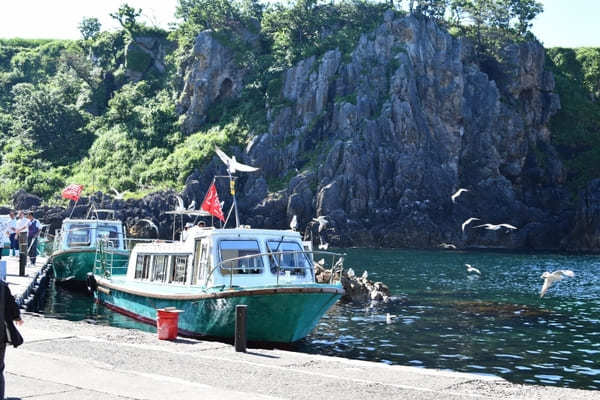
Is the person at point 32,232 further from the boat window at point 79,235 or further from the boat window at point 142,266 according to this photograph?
the boat window at point 142,266

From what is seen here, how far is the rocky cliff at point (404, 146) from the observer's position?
92.2m

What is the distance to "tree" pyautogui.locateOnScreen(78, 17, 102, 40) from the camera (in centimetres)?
15475

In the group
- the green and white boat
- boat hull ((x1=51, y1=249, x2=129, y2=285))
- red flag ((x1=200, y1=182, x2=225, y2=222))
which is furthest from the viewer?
boat hull ((x1=51, y1=249, x2=129, y2=285))

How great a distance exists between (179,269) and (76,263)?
561 inches

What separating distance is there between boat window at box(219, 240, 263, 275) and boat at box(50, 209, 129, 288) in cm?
1521

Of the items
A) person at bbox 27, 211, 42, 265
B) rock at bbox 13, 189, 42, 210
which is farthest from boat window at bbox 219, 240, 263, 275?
rock at bbox 13, 189, 42, 210

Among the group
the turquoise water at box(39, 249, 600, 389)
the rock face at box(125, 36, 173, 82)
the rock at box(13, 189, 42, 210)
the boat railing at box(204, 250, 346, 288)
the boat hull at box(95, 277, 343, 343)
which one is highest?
the rock face at box(125, 36, 173, 82)

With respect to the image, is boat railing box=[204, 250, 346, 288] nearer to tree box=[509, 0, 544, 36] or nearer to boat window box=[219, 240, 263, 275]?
boat window box=[219, 240, 263, 275]

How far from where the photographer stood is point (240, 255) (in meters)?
24.1

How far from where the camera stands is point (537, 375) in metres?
20.4

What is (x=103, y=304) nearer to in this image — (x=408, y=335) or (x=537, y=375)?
(x=408, y=335)

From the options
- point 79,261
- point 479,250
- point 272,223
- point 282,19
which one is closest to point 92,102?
point 282,19

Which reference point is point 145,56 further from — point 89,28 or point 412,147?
point 412,147

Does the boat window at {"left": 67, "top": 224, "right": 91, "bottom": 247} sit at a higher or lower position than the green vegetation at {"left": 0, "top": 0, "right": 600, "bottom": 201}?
lower
